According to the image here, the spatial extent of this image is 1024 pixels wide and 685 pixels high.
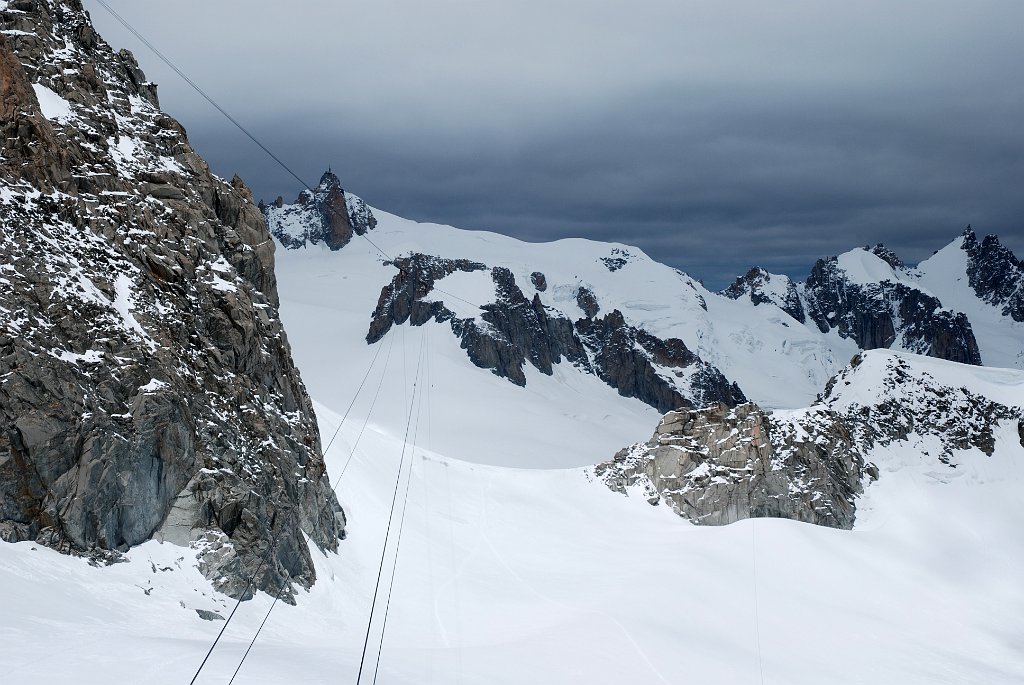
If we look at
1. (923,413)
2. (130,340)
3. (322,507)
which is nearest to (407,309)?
(923,413)

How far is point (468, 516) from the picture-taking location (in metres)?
63.4

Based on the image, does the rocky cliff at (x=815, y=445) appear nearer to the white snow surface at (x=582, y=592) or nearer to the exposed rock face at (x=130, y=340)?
the white snow surface at (x=582, y=592)

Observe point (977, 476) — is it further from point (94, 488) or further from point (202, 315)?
point (94, 488)

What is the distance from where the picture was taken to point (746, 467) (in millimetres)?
71750

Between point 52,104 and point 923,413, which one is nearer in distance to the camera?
point 52,104

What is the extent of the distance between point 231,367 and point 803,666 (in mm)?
31801

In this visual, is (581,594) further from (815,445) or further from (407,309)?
(407,309)

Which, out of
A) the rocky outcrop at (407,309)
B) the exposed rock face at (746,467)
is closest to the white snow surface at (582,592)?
the exposed rock face at (746,467)

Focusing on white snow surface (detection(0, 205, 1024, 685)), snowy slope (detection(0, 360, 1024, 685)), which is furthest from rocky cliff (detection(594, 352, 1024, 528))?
snowy slope (detection(0, 360, 1024, 685))

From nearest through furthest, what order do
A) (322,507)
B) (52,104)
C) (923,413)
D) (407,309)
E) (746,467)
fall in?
(52,104) < (322,507) < (746,467) < (923,413) < (407,309)

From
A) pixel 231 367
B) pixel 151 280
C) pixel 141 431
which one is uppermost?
pixel 151 280

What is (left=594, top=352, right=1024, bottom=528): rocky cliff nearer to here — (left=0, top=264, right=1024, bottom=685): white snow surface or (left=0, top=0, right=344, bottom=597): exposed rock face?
(left=0, top=264, right=1024, bottom=685): white snow surface

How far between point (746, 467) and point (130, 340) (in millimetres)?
53102

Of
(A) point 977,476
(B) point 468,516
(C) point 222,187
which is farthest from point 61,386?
(A) point 977,476
